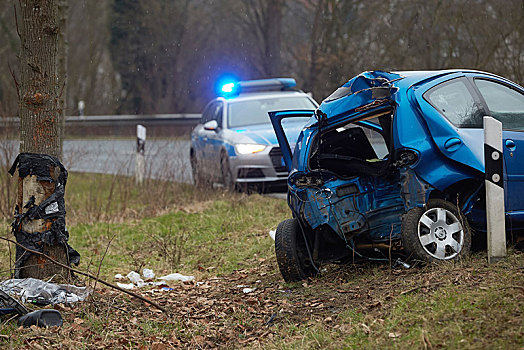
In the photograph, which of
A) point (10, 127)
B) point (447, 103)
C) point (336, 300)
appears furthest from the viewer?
point (10, 127)

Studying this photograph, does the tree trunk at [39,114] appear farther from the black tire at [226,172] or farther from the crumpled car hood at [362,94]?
the black tire at [226,172]

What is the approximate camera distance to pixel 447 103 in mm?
6195

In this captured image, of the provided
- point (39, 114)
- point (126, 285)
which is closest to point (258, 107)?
point (126, 285)

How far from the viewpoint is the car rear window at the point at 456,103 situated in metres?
6.12

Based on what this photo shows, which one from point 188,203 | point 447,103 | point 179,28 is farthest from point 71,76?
point 447,103

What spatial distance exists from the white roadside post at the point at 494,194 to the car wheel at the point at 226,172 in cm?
713

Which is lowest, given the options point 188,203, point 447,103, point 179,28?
point 188,203

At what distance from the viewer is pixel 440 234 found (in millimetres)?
5875

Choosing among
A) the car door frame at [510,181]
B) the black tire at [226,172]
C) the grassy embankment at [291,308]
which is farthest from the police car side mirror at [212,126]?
the car door frame at [510,181]

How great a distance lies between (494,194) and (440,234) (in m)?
0.55

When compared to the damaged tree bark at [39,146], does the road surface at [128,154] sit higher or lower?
lower

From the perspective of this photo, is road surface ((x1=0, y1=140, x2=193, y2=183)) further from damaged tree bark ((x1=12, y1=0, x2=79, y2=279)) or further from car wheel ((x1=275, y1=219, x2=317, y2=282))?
car wheel ((x1=275, y1=219, x2=317, y2=282))

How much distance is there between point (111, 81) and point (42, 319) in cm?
2955

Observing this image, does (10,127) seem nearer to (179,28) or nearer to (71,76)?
(71,76)
